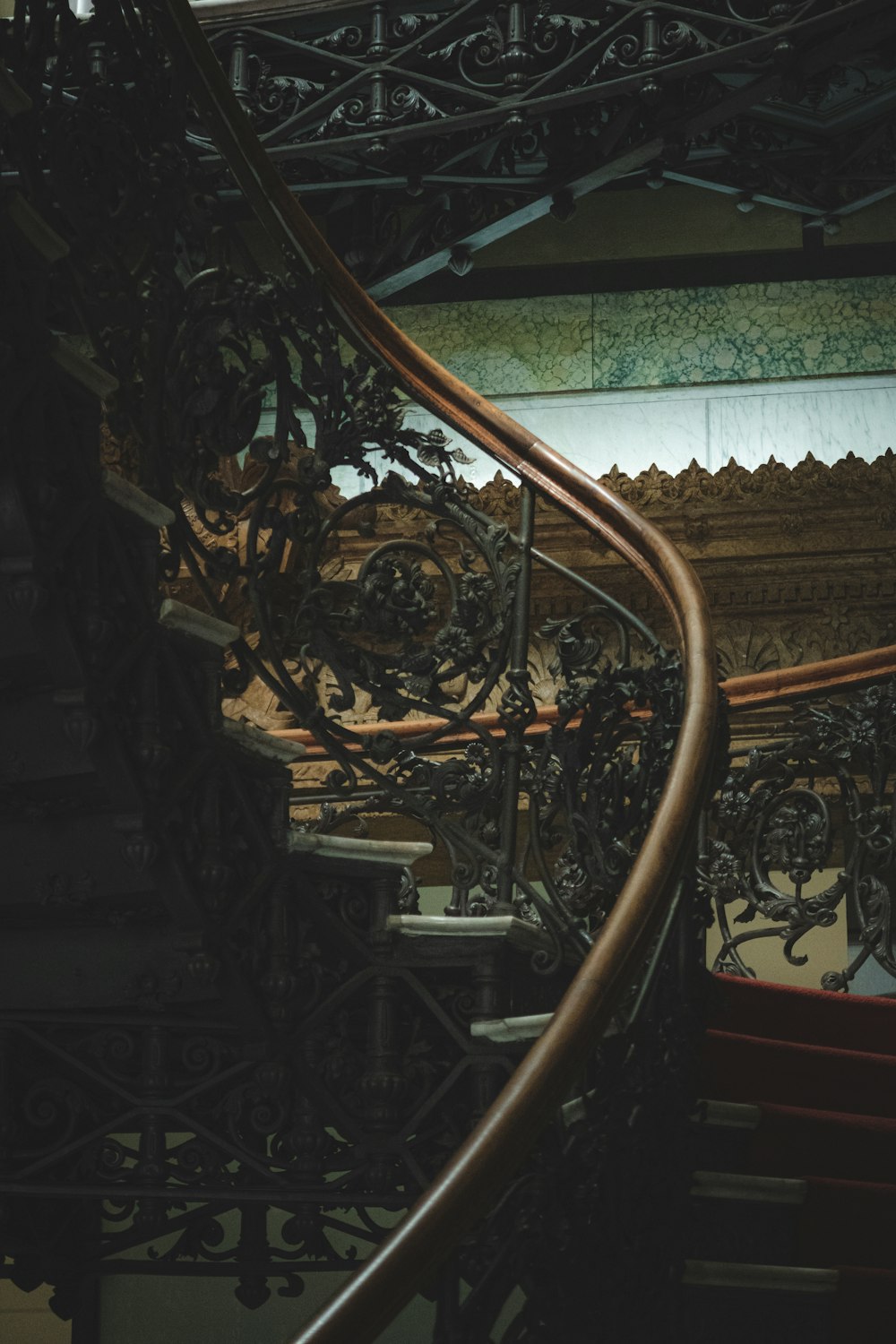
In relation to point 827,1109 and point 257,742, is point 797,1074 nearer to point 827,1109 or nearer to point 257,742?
point 827,1109

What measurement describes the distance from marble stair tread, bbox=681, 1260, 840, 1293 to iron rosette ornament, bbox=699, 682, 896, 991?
5.46 ft

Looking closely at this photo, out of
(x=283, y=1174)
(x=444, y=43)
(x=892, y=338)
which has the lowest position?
(x=283, y=1174)

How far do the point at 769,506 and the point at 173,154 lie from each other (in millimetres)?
3557

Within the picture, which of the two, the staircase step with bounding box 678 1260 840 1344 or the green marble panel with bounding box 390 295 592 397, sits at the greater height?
the green marble panel with bounding box 390 295 592 397

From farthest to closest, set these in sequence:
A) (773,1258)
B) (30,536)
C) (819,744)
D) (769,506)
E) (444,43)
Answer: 1. (769,506)
2. (444,43)
3. (819,744)
4. (773,1258)
5. (30,536)

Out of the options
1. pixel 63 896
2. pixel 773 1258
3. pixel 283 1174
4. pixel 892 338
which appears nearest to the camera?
pixel 773 1258

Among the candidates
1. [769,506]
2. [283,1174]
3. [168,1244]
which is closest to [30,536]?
[283,1174]

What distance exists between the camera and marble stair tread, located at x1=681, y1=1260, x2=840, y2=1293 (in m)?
3.04

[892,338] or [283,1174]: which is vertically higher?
[892,338]

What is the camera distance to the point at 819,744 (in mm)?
4883

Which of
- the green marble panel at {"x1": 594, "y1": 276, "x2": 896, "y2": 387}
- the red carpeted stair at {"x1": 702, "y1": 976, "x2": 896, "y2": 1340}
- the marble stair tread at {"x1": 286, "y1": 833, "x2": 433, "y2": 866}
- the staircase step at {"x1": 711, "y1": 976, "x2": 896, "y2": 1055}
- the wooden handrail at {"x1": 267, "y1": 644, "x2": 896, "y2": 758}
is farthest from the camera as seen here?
the green marble panel at {"x1": 594, "y1": 276, "x2": 896, "y2": 387}

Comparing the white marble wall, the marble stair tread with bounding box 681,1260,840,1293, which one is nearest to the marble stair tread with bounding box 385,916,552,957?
the marble stair tread with bounding box 681,1260,840,1293

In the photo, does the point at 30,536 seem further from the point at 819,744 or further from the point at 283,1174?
the point at 819,744

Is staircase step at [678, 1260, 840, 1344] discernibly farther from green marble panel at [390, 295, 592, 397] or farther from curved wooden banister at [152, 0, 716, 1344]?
green marble panel at [390, 295, 592, 397]
